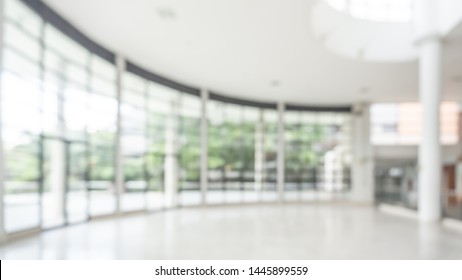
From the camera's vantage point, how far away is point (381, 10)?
965 centimetres

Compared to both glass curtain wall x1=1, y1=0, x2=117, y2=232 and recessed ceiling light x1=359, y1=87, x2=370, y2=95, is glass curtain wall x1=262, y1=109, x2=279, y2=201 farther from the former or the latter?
glass curtain wall x1=1, y1=0, x2=117, y2=232

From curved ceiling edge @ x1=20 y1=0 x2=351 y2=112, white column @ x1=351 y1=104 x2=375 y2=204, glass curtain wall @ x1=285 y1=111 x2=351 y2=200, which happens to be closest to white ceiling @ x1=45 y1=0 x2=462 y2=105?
curved ceiling edge @ x1=20 y1=0 x2=351 y2=112

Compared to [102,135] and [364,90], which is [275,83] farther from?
[102,135]

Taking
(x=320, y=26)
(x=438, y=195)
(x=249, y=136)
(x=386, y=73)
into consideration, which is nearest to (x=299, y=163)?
(x=249, y=136)

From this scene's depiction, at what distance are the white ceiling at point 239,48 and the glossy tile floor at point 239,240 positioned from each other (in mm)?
4728

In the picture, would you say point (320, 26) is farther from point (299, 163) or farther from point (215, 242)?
point (299, 163)

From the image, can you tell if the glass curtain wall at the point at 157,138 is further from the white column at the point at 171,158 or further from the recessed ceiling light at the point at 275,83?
the recessed ceiling light at the point at 275,83

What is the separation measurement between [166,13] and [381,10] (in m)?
6.29

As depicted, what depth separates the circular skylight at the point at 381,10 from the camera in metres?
9.26

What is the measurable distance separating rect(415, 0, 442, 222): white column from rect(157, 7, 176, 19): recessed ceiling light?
654 centimetres

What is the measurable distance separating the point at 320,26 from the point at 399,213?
6999 mm

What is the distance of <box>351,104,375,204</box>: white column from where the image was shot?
16297mm

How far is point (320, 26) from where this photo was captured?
8.84 m

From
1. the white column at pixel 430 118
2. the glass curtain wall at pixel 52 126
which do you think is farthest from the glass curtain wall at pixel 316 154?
the glass curtain wall at pixel 52 126
